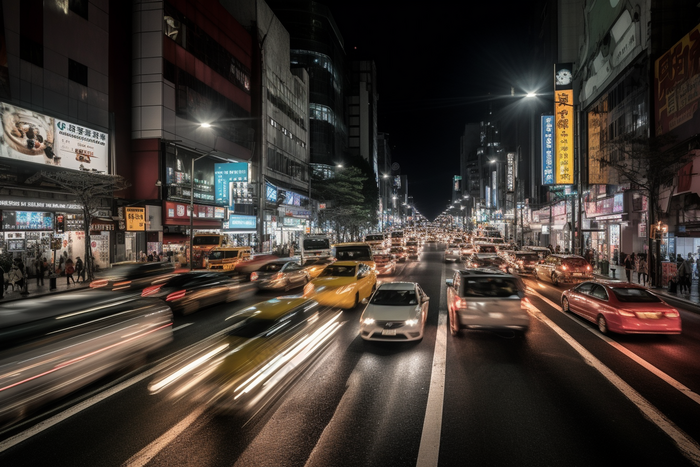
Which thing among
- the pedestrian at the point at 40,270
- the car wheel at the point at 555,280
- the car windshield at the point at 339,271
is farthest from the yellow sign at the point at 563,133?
the pedestrian at the point at 40,270

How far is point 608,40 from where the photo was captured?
33.9 m

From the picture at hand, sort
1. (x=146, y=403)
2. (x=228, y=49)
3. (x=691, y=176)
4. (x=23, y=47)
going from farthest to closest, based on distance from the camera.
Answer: (x=228, y=49) → (x=23, y=47) → (x=691, y=176) → (x=146, y=403)

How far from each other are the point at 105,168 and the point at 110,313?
88.9 ft

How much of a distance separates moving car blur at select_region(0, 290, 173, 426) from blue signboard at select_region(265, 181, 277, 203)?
4011 centimetres

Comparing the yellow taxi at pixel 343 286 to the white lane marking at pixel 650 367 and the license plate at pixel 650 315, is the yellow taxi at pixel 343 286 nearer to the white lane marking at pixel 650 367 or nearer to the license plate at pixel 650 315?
the white lane marking at pixel 650 367

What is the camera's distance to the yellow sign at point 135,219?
30.3 meters

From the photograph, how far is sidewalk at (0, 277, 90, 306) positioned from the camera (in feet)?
61.7

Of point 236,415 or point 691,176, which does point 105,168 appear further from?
point 691,176

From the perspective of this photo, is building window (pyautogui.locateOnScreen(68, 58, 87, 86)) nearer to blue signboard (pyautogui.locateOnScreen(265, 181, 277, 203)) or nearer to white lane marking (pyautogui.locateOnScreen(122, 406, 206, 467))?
blue signboard (pyautogui.locateOnScreen(265, 181, 277, 203))

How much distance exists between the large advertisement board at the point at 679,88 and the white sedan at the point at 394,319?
21363 mm

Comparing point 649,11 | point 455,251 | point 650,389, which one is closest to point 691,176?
point 649,11

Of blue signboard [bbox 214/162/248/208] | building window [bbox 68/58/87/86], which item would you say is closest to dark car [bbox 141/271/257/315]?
building window [bbox 68/58/87/86]

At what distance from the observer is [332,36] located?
8062cm

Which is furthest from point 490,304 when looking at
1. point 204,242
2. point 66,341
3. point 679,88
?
point 204,242
